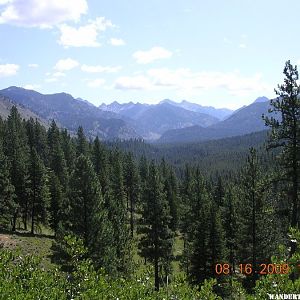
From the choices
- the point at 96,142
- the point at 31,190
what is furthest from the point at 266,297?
the point at 96,142

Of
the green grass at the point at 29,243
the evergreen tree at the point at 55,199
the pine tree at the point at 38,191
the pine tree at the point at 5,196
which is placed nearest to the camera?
the green grass at the point at 29,243

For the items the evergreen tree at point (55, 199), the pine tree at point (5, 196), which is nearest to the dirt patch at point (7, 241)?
the pine tree at point (5, 196)

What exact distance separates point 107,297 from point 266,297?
438cm

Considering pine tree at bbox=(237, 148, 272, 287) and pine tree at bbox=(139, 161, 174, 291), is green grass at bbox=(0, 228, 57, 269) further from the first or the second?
pine tree at bbox=(237, 148, 272, 287)

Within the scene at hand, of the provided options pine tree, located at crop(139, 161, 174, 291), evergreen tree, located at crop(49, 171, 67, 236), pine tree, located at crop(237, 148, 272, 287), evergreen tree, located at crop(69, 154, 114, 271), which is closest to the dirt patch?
evergreen tree, located at crop(49, 171, 67, 236)

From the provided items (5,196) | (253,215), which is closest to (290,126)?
(253,215)

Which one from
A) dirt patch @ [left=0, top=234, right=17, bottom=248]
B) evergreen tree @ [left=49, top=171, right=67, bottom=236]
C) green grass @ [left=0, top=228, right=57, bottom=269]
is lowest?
green grass @ [left=0, top=228, right=57, bottom=269]

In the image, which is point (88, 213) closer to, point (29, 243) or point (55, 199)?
point (29, 243)

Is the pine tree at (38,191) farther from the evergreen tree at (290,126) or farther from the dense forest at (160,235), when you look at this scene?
the evergreen tree at (290,126)

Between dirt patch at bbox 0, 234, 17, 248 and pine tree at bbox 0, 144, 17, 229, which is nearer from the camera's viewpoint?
dirt patch at bbox 0, 234, 17, 248

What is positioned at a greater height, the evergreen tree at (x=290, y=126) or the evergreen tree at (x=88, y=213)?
the evergreen tree at (x=290, y=126)

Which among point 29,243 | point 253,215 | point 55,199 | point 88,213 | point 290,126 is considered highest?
point 290,126

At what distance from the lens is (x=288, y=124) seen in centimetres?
2364

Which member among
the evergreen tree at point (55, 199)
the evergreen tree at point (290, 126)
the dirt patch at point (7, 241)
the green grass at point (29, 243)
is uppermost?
the evergreen tree at point (290, 126)
